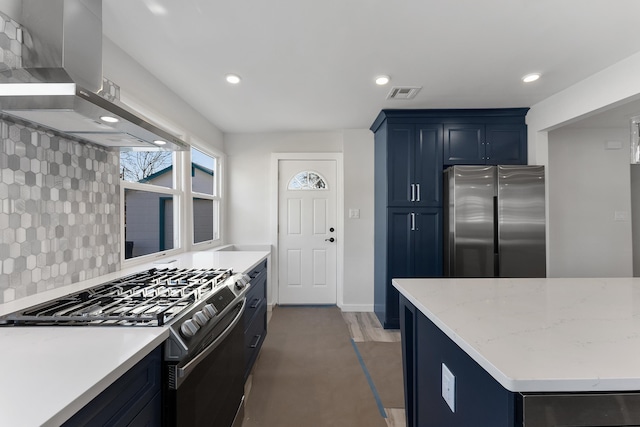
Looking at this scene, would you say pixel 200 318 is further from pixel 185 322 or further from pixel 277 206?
pixel 277 206

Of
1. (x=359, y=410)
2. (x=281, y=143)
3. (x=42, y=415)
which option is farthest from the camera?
(x=281, y=143)

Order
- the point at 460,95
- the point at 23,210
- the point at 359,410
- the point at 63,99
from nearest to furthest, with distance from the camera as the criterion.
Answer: the point at 63,99 < the point at 23,210 < the point at 359,410 < the point at 460,95

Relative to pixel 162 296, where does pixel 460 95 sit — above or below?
above

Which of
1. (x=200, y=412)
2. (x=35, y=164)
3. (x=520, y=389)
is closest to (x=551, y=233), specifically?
(x=520, y=389)

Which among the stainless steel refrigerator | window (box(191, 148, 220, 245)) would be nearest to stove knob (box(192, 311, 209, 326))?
window (box(191, 148, 220, 245))

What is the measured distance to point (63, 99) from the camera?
0.96 m

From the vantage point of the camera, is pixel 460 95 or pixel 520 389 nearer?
pixel 520 389

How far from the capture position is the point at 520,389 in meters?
0.61

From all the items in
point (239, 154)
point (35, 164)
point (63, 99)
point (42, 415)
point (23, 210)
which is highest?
point (239, 154)

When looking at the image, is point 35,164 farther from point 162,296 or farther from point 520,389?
point 520,389

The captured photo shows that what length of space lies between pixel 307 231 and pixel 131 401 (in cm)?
315

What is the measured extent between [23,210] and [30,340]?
69 cm

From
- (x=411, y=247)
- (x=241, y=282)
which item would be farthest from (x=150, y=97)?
(x=411, y=247)

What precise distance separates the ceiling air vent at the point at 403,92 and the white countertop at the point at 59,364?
2.54 meters
